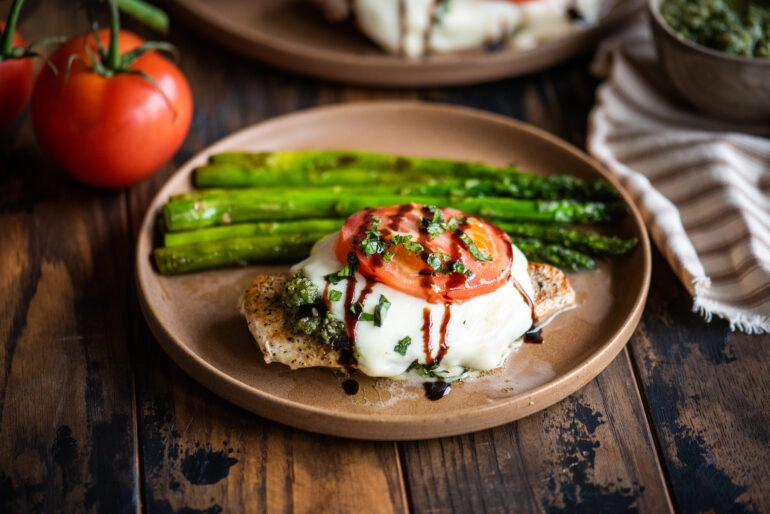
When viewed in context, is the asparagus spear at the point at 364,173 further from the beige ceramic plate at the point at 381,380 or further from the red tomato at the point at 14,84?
the red tomato at the point at 14,84

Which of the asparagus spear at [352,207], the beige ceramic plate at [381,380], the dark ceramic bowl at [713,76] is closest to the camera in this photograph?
the beige ceramic plate at [381,380]

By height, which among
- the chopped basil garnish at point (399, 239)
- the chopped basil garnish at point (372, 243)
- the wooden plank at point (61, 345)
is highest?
the chopped basil garnish at point (399, 239)

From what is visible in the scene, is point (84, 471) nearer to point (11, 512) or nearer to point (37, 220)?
point (11, 512)

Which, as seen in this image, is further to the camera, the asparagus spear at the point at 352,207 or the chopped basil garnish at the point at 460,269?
the asparagus spear at the point at 352,207

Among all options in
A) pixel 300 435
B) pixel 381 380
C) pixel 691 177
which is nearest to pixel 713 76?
pixel 691 177

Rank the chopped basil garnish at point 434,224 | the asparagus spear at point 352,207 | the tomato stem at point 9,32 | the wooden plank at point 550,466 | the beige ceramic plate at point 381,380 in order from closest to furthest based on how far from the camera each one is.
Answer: the wooden plank at point 550,466 < the beige ceramic plate at point 381,380 < the chopped basil garnish at point 434,224 < the tomato stem at point 9,32 < the asparagus spear at point 352,207

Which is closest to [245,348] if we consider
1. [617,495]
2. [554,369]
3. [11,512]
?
[11,512]

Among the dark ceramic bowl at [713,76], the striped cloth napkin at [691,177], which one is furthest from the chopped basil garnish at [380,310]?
the dark ceramic bowl at [713,76]
